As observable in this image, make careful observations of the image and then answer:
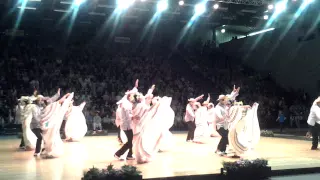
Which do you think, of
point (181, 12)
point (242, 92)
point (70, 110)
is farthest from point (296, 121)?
point (70, 110)

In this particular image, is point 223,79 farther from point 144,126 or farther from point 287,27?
point 144,126

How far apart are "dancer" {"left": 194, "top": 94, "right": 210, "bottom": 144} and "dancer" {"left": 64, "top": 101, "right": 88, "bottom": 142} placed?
484 cm

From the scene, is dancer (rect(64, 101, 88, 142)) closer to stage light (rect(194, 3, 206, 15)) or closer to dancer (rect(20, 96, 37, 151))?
dancer (rect(20, 96, 37, 151))

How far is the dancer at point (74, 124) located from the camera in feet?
57.9

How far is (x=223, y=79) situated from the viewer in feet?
106

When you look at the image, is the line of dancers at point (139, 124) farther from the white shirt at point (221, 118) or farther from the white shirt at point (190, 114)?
the white shirt at point (190, 114)

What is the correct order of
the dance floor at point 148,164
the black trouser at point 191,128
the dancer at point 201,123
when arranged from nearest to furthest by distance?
1. the dance floor at point 148,164
2. the dancer at point 201,123
3. the black trouser at point 191,128

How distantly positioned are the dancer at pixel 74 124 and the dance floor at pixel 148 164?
296 cm

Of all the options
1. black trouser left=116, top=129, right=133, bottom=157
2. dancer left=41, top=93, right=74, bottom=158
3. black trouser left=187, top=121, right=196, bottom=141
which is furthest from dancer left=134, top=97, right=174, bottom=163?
black trouser left=187, top=121, right=196, bottom=141

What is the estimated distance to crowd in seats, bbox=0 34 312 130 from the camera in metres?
25.2

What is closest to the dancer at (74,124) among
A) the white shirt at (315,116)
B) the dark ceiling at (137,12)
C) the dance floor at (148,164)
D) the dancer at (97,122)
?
the dance floor at (148,164)

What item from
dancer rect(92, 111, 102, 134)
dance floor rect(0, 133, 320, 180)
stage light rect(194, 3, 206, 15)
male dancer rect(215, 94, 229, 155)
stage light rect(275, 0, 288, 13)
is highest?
stage light rect(194, 3, 206, 15)

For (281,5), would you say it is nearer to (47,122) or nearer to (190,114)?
(190,114)

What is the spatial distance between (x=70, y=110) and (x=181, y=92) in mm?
12575
